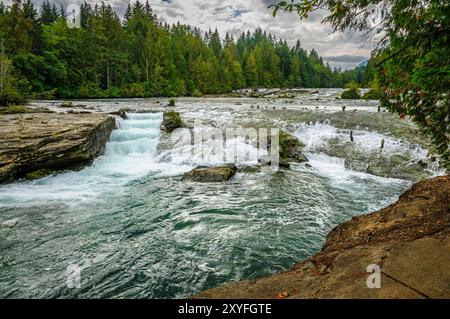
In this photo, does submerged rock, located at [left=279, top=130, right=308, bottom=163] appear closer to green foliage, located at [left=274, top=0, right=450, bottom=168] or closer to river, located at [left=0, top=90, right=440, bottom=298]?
river, located at [left=0, top=90, right=440, bottom=298]

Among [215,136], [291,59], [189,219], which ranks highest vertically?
[291,59]

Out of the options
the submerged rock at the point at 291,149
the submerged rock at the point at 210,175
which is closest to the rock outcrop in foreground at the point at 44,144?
the submerged rock at the point at 210,175

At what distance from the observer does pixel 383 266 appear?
331 cm

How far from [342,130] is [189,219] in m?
12.6

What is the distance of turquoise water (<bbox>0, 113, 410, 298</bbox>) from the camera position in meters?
5.19

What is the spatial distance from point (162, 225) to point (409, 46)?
6363 mm

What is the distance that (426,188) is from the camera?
643 centimetres

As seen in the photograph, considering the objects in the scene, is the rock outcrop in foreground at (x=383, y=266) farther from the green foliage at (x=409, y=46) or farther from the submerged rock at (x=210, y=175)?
the submerged rock at (x=210, y=175)

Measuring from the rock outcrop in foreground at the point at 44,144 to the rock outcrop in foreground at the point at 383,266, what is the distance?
33.1 ft

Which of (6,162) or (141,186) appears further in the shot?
(141,186)

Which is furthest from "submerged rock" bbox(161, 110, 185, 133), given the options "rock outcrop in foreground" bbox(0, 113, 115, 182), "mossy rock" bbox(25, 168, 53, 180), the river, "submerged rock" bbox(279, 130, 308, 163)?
"mossy rock" bbox(25, 168, 53, 180)

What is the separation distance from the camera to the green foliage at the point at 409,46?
3.79 m
